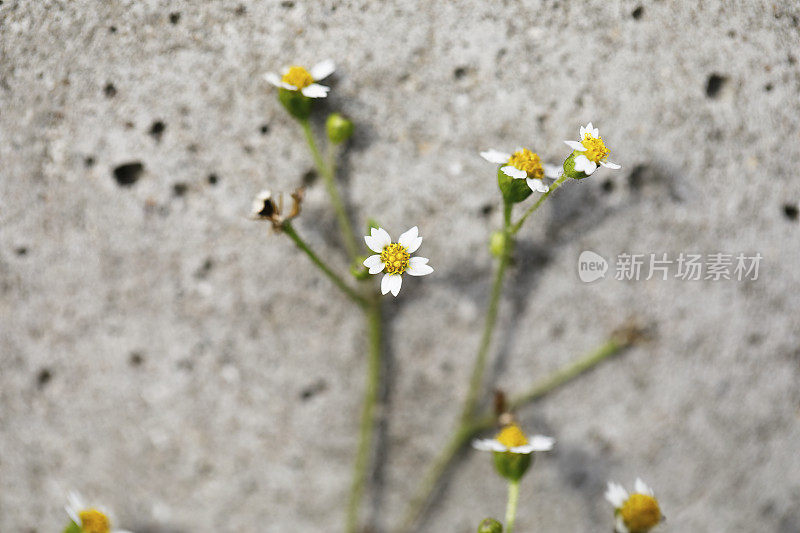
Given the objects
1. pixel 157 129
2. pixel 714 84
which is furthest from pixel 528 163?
pixel 157 129

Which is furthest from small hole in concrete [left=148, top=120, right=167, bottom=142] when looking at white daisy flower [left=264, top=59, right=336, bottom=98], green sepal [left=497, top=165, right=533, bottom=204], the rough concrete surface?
green sepal [left=497, top=165, right=533, bottom=204]

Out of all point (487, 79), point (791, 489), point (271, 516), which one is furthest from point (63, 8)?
point (791, 489)

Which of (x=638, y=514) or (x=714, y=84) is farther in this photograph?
(x=714, y=84)

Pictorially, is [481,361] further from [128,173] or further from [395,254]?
[128,173]

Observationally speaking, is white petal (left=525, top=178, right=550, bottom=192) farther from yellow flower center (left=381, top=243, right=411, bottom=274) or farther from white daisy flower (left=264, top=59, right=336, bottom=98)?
white daisy flower (left=264, top=59, right=336, bottom=98)

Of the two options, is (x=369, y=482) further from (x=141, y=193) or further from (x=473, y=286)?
(x=141, y=193)

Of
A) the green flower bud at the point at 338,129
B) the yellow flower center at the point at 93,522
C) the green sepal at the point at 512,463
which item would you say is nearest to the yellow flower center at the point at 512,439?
the green sepal at the point at 512,463
